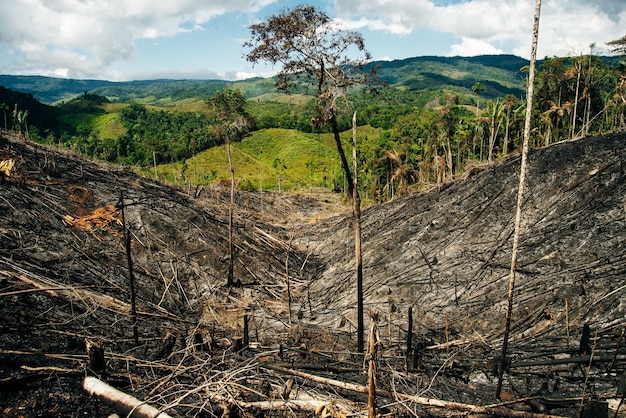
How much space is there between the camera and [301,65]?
6.84 metres

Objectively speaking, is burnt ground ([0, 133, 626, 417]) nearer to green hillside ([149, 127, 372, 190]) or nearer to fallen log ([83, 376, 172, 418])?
fallen log ([83, 376, 172, 418])

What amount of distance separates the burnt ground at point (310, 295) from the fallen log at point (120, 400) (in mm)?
151

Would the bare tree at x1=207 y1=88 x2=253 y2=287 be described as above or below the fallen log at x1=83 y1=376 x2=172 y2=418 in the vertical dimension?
above

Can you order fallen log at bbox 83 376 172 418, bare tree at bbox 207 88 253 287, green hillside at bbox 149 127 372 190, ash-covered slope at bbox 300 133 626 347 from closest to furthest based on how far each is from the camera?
fallen log at bbox 83 376 172 418 → ash-covered slope at bbox 300 133 626 347 → bare tree at bbox 207 88 253 287 → green hillside at bbox 149 127 372 190

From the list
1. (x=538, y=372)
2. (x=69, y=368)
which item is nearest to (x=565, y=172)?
(x=538, y=372)

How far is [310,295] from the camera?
13109 mm

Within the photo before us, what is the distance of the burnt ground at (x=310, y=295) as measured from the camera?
4.56 metres

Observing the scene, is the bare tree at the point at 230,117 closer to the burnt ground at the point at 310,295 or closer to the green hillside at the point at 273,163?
the burnt ground at the point at 310,295

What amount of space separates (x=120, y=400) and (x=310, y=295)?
9.41m

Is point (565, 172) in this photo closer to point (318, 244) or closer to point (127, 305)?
point (318, 244)

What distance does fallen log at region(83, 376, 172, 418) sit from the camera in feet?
12.0

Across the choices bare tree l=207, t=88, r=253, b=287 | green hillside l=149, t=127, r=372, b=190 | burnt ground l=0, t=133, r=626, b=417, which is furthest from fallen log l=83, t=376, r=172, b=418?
green hillside l=149, t=127, r=372, b=190

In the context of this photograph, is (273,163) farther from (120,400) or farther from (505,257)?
(120,400)

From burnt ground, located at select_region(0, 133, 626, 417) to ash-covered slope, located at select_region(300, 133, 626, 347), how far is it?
5 cm
